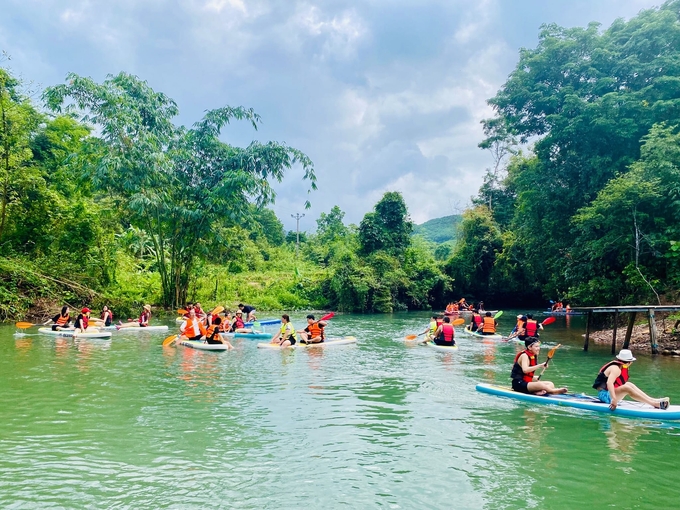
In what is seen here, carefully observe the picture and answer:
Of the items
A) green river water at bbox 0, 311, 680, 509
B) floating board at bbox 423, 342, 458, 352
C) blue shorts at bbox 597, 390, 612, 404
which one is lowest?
green river water at bbox 0, 311, 680, 509

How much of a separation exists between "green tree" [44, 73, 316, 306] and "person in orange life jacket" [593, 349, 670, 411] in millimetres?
17618

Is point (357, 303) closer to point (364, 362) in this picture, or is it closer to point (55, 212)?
point (55, 212)

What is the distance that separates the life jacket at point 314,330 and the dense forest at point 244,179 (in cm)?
898

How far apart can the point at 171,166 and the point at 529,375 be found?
18.1 metres

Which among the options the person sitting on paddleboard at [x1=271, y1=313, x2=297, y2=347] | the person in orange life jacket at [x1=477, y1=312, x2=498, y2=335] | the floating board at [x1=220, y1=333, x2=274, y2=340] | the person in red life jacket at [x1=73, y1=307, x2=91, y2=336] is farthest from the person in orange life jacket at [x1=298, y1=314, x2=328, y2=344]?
the person in red life jacket at [x1=73, y1=307, x2=91, y2=336]

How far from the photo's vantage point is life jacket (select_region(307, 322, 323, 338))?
15.1 metres

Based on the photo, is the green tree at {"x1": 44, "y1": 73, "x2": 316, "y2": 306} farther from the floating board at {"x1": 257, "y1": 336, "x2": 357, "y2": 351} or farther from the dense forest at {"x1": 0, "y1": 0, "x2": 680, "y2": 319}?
the floating board at {"x1": 257, "y1": 336, "x2": 357, "y2": 351}

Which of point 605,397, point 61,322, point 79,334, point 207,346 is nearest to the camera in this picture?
point 605,397

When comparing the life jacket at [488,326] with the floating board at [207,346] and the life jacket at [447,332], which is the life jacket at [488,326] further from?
the floating board at [207,346]

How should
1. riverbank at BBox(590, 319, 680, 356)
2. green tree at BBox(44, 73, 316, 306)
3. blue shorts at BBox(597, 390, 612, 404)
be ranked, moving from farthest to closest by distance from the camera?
green tree at BBox(44, 73, 316, 306) < riverbank at BBox(590, 319, 680, 356) < blue shorts at BBox(597, 390, 612, 404)

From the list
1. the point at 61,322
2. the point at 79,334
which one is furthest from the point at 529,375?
the point at 61,322

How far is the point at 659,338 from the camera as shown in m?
14.6

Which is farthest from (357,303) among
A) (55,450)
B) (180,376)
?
(55,450)

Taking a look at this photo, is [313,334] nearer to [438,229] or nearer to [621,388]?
[621,388]
